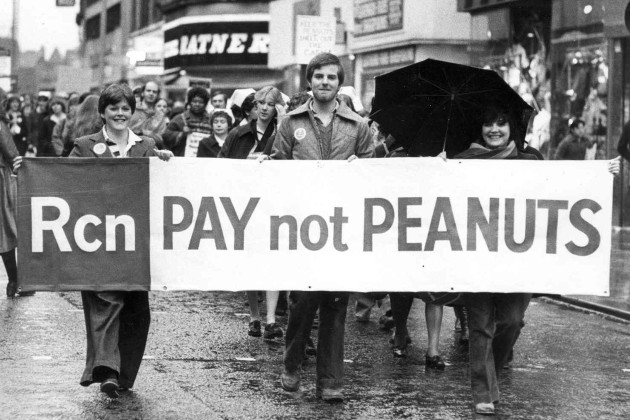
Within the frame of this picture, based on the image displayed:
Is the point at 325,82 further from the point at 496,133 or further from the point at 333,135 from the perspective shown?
the point at 496,133

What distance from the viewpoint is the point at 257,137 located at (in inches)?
444

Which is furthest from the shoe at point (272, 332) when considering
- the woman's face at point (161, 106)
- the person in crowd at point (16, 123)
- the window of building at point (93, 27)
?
the window of building at point (93, 27)

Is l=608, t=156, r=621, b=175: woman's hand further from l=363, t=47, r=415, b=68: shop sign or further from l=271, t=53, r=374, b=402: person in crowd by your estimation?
l=363, t=47, r=415, b=68: shop sign

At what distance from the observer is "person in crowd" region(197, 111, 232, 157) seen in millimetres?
13469

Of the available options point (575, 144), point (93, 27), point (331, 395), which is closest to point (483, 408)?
point (331, 395)

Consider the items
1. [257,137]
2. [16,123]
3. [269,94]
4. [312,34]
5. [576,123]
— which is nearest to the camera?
[269,94]

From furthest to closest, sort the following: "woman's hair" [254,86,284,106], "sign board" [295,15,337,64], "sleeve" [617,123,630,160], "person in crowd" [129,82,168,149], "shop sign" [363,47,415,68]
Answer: "shop sign" [363,47,415,68] < "sign board" [295,15,337,64] < "person in crowd" [129,82,168,149] < "sleeve" [617,123,630,160] < "woman's hair" [254,86,284,106]

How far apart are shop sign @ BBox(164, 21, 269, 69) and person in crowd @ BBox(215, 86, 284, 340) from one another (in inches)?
1521

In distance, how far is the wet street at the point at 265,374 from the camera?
7.80m

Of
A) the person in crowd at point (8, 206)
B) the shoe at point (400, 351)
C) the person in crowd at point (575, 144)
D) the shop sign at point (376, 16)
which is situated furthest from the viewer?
the shop sign at point (376, 16)

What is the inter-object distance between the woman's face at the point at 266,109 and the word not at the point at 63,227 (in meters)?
3.16

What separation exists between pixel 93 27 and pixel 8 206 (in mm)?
→ 79726

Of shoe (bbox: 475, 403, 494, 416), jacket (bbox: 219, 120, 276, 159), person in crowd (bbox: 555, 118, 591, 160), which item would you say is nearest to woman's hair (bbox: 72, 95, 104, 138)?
jacket (bbox: 219, 120, 276, 159)

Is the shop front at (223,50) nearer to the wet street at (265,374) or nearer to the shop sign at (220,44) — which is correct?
the shop sign at (220,44)
